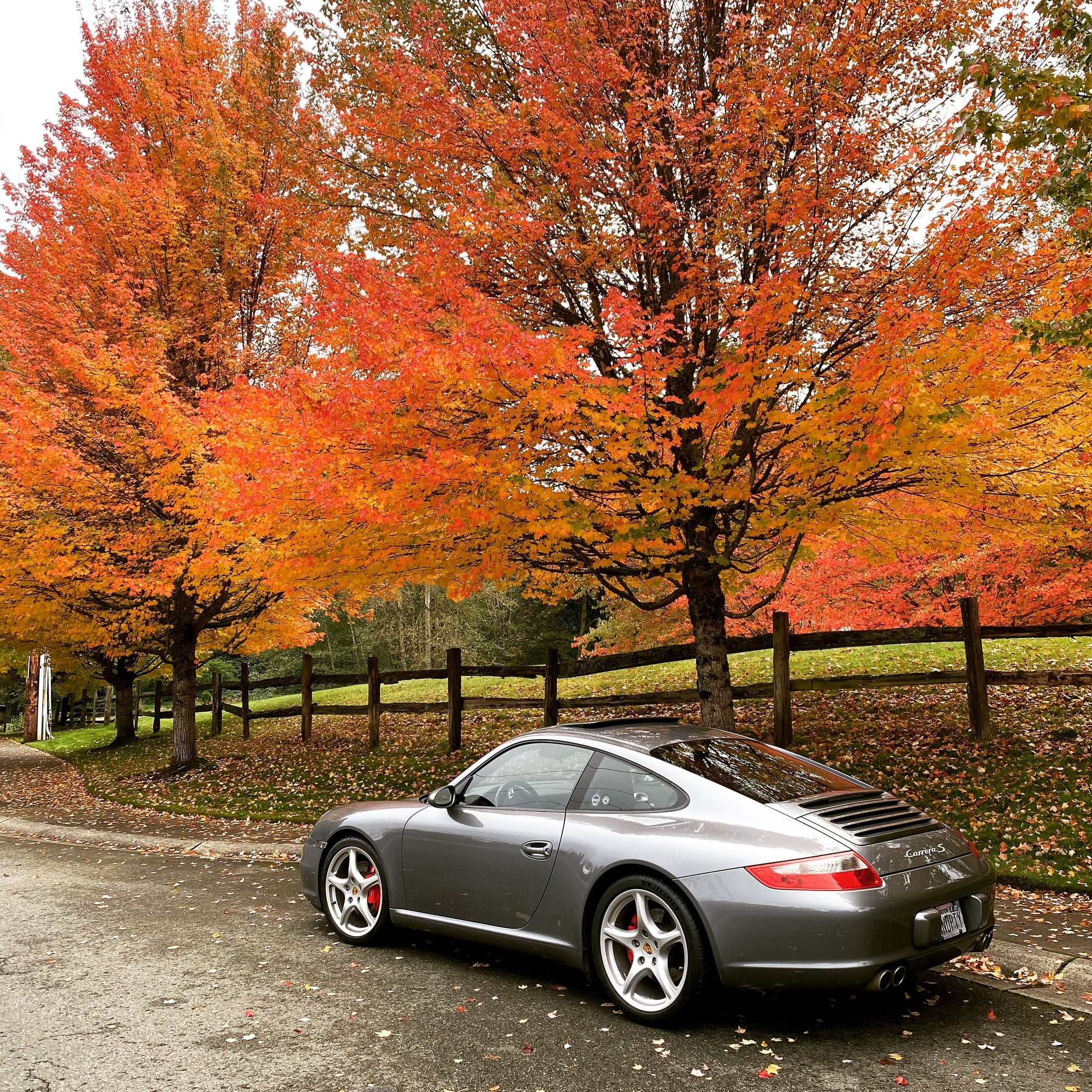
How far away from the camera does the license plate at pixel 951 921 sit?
366cm

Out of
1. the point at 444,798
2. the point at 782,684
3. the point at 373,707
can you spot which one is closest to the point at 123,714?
the point at 373,707

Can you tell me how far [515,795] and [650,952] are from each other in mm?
1161

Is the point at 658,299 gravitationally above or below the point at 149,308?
below

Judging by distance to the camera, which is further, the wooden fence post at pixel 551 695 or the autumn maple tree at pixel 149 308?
the autumn maple tree at pixel 149 308

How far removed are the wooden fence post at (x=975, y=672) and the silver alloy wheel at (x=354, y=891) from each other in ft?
21.0

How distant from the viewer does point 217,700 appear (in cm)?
1995

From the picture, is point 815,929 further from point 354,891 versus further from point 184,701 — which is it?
point 184,701

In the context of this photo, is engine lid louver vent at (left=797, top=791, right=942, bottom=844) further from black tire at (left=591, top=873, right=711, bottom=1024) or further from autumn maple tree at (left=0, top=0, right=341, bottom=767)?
autumn maple tree at (left=0, top=0, right=341, bottom=767)

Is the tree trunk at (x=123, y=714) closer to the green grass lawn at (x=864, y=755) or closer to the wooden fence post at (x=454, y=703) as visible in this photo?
the green grass lawn at (x=864, y=755)

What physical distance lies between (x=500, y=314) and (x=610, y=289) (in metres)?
1.35

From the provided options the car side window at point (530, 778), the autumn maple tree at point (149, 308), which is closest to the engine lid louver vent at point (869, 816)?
the car side window at point (530, 778)

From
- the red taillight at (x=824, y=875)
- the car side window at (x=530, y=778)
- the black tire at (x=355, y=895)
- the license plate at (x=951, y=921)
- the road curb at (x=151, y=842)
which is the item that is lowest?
the road curb at (x=151, y=842)

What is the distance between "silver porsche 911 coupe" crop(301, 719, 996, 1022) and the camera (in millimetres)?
3506

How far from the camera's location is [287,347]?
1369 cm
